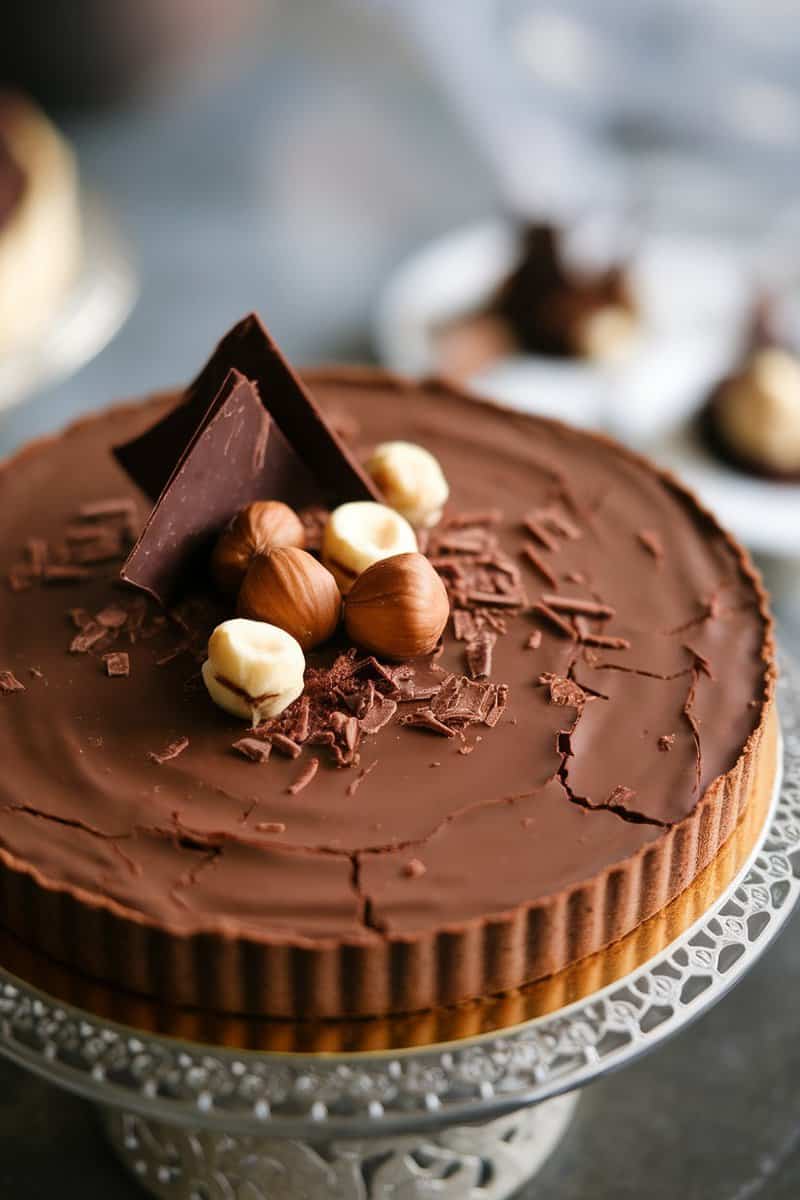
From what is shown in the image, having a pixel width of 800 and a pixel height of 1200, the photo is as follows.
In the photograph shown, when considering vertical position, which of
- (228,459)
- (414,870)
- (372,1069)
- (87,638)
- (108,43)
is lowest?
(372,1069)

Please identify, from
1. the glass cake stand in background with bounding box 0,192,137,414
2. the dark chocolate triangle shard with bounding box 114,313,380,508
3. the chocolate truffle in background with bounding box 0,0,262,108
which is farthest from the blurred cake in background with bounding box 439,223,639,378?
the dark chocolate triangle shard with bounding box 114,313,380,508

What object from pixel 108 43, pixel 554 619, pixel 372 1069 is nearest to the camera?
pixel 372 1069

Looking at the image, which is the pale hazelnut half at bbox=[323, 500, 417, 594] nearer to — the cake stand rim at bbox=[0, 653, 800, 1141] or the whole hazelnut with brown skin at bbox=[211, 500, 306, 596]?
the whole hazelnut with brown skin at bbox=[211, 500, 306, 596]

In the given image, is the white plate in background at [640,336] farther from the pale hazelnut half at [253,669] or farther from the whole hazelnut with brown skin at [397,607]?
the pale hazelnut half at [253,669]

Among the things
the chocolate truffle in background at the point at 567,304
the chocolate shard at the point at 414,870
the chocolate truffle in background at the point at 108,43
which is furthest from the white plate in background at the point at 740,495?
the chocolate truffle in background at the point at 108,43

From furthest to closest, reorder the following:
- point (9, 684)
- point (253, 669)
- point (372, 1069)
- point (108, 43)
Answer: point (108, 43)
point (9, 684)
point (253, 669)
point (372, 1069)

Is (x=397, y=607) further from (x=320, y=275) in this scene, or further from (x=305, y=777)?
(x=320, y=275)

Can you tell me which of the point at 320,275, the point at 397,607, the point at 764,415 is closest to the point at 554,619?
the point at 397,607
